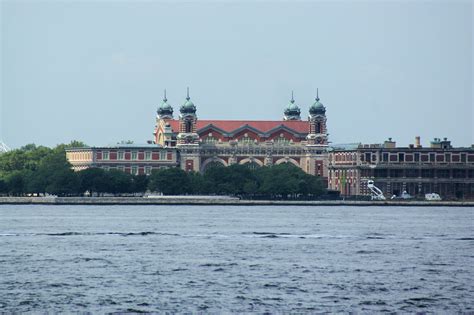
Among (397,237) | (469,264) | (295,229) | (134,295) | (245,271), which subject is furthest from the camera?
(295,229)

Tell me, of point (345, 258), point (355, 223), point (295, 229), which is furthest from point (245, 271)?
point (355, 223)

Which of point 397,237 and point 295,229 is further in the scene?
point 295,229

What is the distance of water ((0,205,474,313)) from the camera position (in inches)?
2618

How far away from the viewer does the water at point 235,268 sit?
66.5 m

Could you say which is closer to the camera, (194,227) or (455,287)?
(455,287)

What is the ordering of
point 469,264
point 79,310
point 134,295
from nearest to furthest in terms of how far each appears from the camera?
point 79,310 < point 134,295 < point 469,264

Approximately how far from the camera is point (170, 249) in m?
95.2

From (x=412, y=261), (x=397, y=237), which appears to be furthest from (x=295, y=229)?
(x=412, y=261)

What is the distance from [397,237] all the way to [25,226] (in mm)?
31214

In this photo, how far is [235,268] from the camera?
8100cm

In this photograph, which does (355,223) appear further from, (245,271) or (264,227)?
(245,271)

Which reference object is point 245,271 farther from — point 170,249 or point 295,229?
point 295,229

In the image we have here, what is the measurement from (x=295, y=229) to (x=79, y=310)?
60.2 meters

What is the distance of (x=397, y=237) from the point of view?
365 feet
